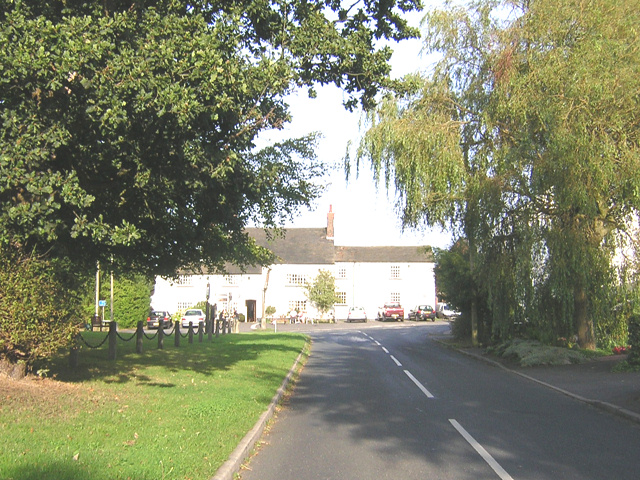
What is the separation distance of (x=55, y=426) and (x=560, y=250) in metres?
14.0

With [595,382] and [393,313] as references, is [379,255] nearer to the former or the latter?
[393,313]

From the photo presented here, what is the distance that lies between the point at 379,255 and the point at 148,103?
200ft

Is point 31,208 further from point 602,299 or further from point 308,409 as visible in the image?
point 602,299

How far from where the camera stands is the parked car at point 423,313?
62.3m

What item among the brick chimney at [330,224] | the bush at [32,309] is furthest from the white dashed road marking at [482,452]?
the brick chimney at [330,224]

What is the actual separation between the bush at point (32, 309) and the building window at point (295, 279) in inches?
2139

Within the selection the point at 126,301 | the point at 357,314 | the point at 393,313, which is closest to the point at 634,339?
the point at 126,301

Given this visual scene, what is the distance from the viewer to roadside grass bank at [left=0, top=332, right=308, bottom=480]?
19.0 feet

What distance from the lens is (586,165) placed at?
1576cm

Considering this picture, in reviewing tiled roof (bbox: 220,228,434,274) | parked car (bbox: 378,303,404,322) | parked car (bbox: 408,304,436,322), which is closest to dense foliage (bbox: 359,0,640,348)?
parked car (bbox: 378,303,404,322)

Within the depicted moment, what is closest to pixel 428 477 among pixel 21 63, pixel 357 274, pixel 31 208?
pixel 31 208

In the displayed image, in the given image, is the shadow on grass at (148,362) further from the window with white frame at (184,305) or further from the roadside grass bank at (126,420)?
the window with white frame at (184,305)

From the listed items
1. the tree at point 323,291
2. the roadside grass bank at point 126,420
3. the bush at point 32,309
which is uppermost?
the tree at point 323,291

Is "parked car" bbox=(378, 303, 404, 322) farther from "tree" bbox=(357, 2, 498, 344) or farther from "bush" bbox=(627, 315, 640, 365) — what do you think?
"bush" bbox=(627, 315, 640, 365)
